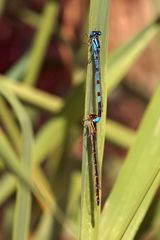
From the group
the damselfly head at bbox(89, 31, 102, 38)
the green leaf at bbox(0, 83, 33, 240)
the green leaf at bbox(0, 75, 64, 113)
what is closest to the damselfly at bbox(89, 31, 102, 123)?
the damselfly head at bbox(89, 31, 102, 38)

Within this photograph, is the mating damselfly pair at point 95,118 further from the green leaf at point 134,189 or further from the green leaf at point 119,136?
the green leaf at point 119,136

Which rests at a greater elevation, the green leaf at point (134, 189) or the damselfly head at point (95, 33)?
the damselfly head at point (95, 33)

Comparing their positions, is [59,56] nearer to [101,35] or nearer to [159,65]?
[159,65]

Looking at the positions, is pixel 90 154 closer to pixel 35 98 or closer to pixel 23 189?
pixel 23 189

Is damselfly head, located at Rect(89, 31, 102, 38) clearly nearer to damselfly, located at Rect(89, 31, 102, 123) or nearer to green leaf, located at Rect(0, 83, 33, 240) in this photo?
damselfly, located at Rect(89, 31, 102, 123)

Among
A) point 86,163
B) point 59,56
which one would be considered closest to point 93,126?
point 86,163

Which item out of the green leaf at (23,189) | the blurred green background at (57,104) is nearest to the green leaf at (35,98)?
the blurred green background at (57,104)

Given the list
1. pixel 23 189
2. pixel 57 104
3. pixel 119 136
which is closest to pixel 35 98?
pixel 57 104

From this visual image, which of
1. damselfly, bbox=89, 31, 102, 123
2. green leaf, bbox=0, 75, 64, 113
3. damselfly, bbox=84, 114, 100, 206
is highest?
damselfly, bbox=89, 31, 102, 123
